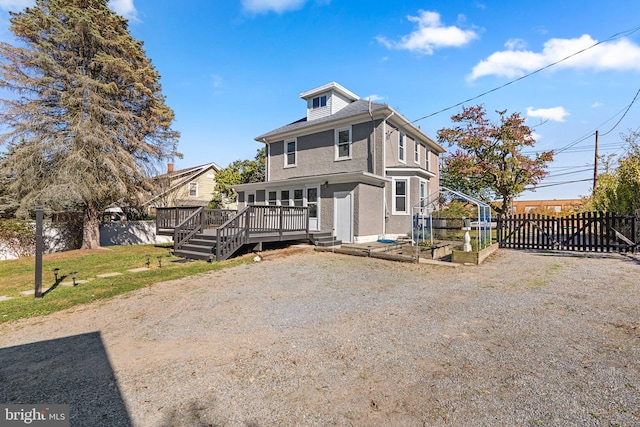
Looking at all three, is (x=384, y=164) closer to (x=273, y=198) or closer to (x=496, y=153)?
(x=273, y=198)

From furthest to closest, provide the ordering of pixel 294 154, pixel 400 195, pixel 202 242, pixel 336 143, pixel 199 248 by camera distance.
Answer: pixel 294 154 → pixel 336 143 → pixel 400 195 → pixel 202 242 → pixel 199 248

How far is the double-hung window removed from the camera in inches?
562

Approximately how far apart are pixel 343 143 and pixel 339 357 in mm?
12764

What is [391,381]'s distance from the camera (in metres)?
2.80

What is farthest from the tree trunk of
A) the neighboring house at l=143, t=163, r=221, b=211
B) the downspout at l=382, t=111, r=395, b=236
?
the downspout at l=382, t=111, r=395, b=236

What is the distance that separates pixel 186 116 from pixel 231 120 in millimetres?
2454

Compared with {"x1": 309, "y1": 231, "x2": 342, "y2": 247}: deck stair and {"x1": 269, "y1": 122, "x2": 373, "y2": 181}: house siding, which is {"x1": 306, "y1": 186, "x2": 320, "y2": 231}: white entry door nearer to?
{"x1": 309, "y1": 231, "x2": 342, "y2": 247}: deck stair

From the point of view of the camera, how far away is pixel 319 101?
664 inches

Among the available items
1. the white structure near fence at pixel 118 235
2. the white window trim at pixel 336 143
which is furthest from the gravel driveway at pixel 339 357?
the white structure near fence at pixel 118 235

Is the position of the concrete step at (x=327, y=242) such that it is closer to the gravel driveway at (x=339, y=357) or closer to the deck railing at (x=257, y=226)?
the deck railing at (x=257, y=226)

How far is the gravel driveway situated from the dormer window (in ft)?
42.9

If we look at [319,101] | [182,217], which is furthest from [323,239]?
[319,101]

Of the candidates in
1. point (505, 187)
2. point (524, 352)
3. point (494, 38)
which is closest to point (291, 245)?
point (524, 352)

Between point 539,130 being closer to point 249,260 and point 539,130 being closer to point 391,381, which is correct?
point 249,260
